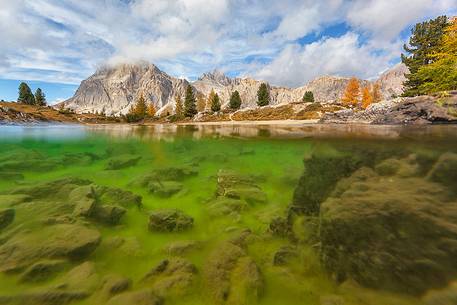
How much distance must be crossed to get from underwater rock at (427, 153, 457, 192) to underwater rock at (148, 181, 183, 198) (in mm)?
6838

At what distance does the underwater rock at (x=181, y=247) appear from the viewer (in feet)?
14.8

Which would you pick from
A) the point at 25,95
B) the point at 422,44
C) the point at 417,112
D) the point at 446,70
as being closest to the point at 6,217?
the point at 417,112

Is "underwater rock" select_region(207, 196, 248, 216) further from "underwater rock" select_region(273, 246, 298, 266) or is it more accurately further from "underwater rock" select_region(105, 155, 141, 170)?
"underwater rock" select_region(105, 155, 141, 170)

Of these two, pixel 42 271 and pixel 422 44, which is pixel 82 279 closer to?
pixel 42 271

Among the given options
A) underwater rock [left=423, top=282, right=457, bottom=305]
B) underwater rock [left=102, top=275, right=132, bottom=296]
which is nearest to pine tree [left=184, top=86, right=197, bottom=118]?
underwater rock [left=102, top=275, right=132, bottom=296]

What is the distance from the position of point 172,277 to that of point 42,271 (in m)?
1.98

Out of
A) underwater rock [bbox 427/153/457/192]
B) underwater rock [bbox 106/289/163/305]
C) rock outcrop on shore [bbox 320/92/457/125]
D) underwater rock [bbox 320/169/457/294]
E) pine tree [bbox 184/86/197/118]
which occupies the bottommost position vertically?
underwater rock [bbox 106/289/163/305]

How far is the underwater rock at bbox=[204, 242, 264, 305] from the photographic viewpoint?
337 centimetres

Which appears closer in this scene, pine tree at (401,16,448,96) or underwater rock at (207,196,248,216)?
Answer: underwater rock at (207,196,248,216)

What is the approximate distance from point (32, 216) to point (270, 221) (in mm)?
5276

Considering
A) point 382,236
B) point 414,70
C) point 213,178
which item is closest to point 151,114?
point 414,70

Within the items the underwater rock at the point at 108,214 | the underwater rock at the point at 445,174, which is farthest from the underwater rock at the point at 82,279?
the underwater rock at the point at 445,174

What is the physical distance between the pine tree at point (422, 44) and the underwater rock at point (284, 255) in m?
50.8

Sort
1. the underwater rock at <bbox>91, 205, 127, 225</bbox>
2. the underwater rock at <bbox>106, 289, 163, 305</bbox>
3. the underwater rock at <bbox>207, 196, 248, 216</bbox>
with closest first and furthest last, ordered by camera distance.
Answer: the underwater rock at <bbox>106, 289, 163, 305</bbox>
the underwater rock at <bbox>91, 205, 127, 225</bbox>
the underwater rock at <bbox>207, 196, 248, 216</bbox>
